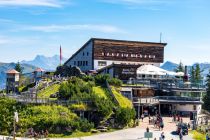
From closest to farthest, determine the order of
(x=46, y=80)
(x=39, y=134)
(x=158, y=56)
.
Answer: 1. (x=39, y=134)
2. (x=46, y=80)
3. (x=158, y=56)

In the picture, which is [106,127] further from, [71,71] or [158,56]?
[158,56]

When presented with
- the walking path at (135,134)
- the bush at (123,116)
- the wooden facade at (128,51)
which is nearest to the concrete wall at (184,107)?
the walking path at (135,134)

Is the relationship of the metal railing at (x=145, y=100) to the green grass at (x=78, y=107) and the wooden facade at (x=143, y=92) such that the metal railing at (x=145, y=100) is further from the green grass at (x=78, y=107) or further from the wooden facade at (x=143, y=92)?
the green grass at (x=78, y=107)

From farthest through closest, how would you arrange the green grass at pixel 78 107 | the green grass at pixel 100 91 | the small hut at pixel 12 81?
the small hut at pixel 12 81
the green grass at pixel 100 91
the green grass at pixel 78 107

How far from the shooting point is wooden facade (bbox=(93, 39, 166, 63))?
88.4 metres

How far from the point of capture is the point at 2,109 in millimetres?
55562

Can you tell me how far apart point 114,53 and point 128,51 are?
11.0 feet

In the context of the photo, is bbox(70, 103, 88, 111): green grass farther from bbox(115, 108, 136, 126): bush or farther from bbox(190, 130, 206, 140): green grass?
bbox(190, 130, 206, 140): green grass

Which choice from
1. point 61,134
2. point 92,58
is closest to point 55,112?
point 61,134

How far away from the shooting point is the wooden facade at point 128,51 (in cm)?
8844

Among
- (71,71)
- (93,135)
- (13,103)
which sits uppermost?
(71,71)

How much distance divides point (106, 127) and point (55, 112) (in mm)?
7327

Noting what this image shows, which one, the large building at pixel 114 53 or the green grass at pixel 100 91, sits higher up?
the large building at pixel 114 53

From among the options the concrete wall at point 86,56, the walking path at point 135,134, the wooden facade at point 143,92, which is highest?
the concrete wall at point 86,56
